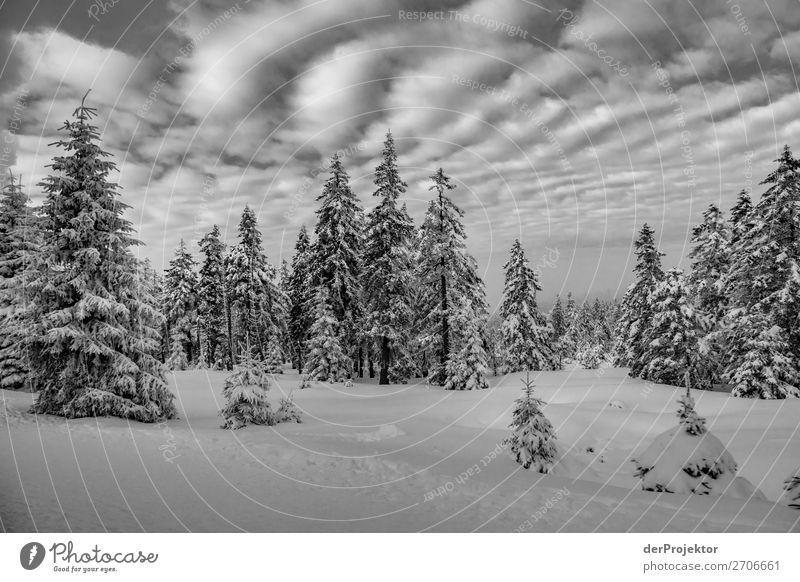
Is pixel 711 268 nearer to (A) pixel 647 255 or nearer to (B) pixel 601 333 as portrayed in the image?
(A) pixel 647 255

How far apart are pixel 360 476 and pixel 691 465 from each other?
26.0 ft

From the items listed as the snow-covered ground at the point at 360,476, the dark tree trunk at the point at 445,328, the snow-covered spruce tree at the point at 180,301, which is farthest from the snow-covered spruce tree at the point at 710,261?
the snow-covered spruce tree at the point at 180,301

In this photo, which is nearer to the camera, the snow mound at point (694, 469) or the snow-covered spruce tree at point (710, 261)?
the snow mound at point (694, 469)

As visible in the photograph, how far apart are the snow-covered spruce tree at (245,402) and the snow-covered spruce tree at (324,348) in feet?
40.1

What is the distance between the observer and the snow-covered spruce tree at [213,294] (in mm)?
40188

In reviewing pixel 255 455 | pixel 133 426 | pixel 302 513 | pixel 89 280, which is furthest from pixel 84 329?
pixel 302 513

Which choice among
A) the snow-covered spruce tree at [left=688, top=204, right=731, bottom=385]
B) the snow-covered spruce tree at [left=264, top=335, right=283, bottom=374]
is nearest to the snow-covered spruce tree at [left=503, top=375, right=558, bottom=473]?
the snow-covered spruce tree at [left=688, top=204, right=731, bottom=385]

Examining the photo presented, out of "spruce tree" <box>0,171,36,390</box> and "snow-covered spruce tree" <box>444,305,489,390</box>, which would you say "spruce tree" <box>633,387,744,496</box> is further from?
"spruce tree" <box>0,171,36,390</box>

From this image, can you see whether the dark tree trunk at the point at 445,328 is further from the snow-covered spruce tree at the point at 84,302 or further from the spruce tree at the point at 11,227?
the spruce tree at the point at 11,227

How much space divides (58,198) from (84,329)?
13.7 ft

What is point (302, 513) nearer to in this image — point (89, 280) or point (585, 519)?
point (585, 519)

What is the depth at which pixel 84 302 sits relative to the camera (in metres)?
11.8

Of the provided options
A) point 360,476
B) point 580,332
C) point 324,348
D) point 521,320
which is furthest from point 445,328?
point 580,332

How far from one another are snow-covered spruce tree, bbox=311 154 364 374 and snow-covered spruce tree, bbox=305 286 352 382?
4.43ft
